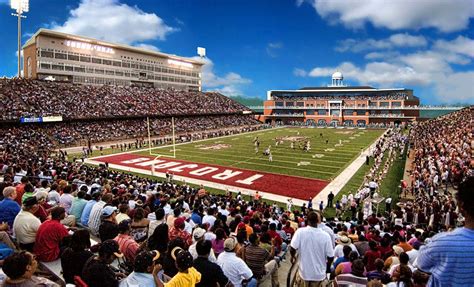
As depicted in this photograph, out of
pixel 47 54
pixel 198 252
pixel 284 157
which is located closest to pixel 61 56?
pixel 47 54

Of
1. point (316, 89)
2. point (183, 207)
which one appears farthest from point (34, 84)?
point (316, 89)

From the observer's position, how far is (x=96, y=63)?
2606 inches

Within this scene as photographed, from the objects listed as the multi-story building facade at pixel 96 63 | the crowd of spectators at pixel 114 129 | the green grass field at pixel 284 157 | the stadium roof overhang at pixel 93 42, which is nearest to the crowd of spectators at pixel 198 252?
the green grass field at pixel 284 157

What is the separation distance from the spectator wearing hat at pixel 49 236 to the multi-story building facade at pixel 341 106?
86129mm

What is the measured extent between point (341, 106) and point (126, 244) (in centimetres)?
9439

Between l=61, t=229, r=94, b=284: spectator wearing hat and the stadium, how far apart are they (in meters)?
0.02

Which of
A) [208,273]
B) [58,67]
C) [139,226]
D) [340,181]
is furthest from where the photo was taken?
[58,67]

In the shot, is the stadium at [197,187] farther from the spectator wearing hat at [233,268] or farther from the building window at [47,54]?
the building window at [47,54]

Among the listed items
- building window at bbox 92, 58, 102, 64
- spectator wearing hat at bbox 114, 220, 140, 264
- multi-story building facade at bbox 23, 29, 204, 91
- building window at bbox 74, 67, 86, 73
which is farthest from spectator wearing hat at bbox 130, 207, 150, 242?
building window at bbox 92, 58, 102, 64

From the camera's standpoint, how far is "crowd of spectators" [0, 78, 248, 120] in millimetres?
44809

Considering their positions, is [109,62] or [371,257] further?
[109,62]

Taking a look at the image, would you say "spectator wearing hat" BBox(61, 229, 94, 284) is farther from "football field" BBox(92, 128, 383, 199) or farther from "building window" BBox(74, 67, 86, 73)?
"building window" BBox(74, 67, 86, 73)

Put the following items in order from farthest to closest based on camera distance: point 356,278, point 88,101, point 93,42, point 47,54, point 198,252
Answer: point 93,42
point 47,54
point 88,101
point 356,278
point 198,252

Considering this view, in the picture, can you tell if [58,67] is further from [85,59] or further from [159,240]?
[159,240]
